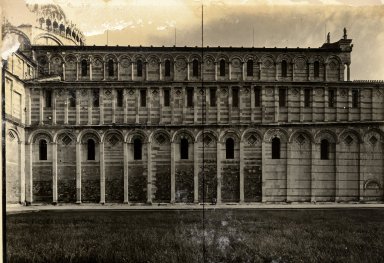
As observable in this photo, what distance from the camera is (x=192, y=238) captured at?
1419cm

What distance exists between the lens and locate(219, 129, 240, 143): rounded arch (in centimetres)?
2331

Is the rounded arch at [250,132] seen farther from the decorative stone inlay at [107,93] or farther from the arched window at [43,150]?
the arched window at [43,150]

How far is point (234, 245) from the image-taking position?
45.0ft

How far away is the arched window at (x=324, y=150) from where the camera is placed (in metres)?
23.5

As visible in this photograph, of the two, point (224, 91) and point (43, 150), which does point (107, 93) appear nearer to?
point (43, 150)

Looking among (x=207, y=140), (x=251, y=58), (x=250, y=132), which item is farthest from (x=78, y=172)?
(x=251, y=58)

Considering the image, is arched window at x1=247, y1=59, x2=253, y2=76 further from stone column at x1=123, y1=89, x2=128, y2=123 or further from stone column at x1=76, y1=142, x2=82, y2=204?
stone column at x1=76, y1=142, x2=82, y2=204

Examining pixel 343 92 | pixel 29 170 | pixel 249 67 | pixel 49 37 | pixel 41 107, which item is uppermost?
pixel 49 37

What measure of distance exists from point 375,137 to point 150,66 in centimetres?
1241

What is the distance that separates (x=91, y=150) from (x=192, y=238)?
10219 mm

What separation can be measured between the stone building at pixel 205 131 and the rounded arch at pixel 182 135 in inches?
2.1

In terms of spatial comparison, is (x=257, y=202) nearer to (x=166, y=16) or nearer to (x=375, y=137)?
(x=375, y=137)

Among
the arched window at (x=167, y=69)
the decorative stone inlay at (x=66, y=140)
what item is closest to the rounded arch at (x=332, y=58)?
the arched window at (x=167, y=69)

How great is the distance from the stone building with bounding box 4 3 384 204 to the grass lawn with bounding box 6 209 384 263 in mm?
5926
